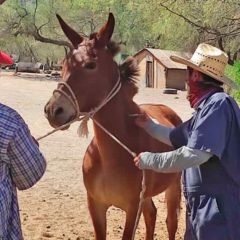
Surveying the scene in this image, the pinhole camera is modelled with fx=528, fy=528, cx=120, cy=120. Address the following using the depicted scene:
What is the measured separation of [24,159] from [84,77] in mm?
1882

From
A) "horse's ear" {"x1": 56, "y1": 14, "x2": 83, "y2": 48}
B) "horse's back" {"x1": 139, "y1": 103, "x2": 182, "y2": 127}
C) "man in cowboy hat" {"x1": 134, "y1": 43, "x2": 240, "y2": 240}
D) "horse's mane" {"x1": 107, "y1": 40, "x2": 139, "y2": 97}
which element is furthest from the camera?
"horse's back" {"x1": 139, "y1": 103, "x2": 182, "y2": 127}

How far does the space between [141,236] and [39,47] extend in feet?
234

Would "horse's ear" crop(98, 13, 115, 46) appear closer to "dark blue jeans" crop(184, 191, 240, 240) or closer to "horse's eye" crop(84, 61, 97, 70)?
"horse's eye" crop(84, 61, 97, 70)

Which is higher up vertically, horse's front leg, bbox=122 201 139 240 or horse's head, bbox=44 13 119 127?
horse's head, bbox=44 13 119 127

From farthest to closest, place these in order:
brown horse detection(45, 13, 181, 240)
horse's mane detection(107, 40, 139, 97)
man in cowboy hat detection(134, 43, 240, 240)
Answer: horse's mane detection(107, 40, 139, 97) → brown horse detection(45, 13, 181, 240) → man in cowboy hat detection(134, 43, 240, 240)

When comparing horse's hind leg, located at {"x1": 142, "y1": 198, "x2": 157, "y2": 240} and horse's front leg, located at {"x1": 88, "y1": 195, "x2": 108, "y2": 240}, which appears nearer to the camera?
horse's front leg, located at {"x1": 88, "y1": 195, "x2": 108, "y2": 240}

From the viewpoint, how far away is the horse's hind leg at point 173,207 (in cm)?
619

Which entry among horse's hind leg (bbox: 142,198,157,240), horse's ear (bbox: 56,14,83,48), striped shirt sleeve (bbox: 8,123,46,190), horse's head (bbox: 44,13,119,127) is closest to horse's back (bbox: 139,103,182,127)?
horse's hind leg (bbox: 142,198,157,240)

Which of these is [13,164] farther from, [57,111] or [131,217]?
[131,217]

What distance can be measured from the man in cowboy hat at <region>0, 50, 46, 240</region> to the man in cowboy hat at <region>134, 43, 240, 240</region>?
95cm

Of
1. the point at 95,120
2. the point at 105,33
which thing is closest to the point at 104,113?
the point at 95,120

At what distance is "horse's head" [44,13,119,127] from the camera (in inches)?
167

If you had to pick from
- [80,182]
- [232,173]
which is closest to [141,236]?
[80,182]

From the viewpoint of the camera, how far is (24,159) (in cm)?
262
